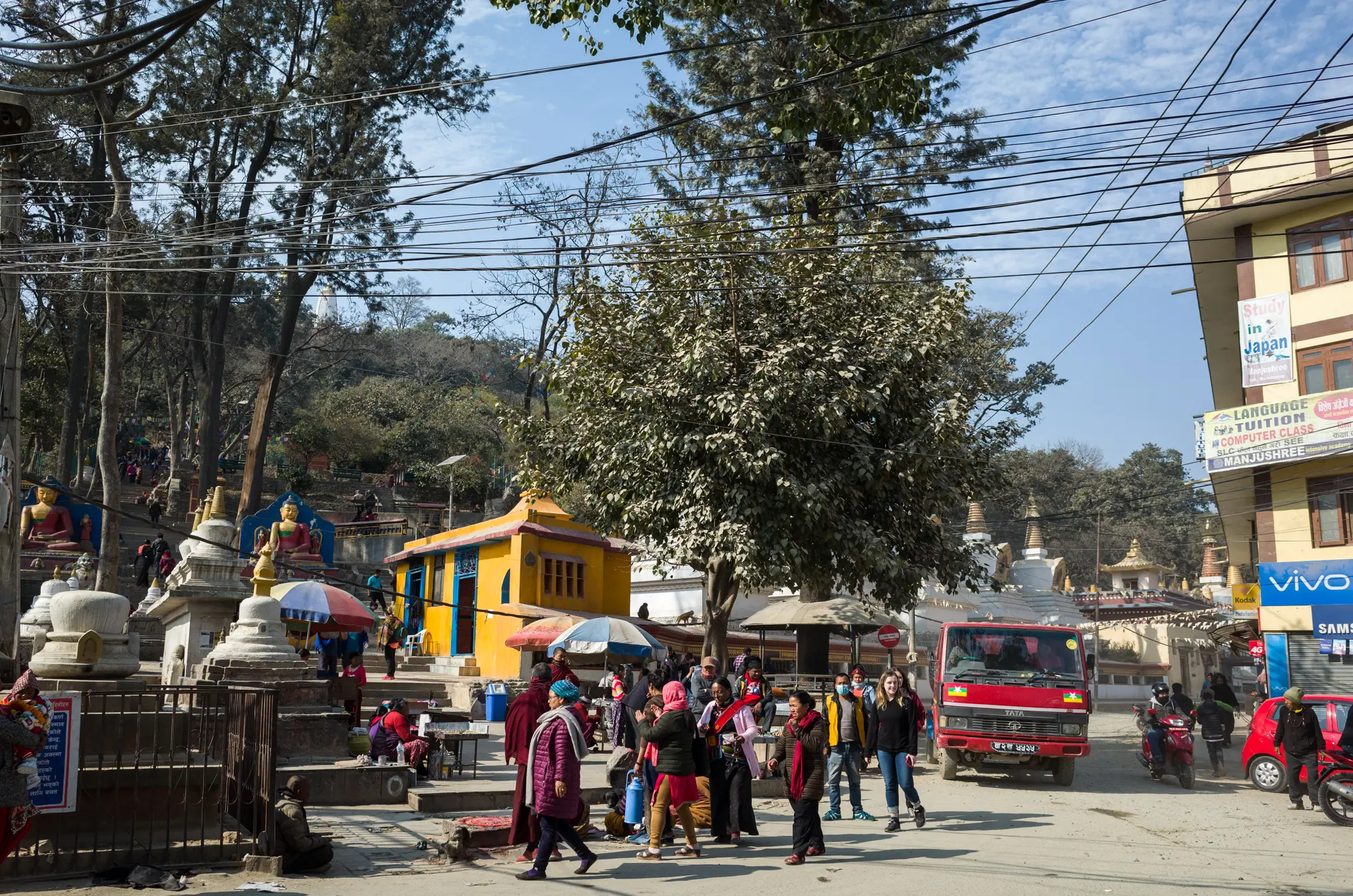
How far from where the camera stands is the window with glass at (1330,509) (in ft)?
76.2

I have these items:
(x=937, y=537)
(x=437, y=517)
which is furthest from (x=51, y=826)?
(x=437, y=517)

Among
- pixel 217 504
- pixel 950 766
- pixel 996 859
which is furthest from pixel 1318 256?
pixel 217 504

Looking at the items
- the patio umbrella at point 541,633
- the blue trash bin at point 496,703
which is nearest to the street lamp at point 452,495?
the patio umbrella at point 541,633

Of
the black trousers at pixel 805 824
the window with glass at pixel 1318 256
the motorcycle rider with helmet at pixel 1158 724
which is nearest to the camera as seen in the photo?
the black trousers at pixel 805 824

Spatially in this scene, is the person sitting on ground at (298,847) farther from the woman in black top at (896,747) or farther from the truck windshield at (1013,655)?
the truck windshield at (1013,655)

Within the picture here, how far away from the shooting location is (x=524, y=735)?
9375mm

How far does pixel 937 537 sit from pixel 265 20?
2585 cm

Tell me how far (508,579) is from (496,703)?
225 inches

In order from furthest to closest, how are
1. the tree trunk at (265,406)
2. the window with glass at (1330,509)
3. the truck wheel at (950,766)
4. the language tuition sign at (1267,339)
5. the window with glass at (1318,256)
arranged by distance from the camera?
the tree trunk at (265,406) → the language tuition sign at (1267,339) → the window with glass at (1318,256) → the window with glass at (1330,509) → the truck wheel at (950,766)

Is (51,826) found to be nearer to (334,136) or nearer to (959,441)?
(959,441)

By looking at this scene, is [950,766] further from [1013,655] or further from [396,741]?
[396,741]

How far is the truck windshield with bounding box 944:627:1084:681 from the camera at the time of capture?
16297mm

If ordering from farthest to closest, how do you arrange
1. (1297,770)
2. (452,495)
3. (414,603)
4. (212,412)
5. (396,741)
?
Result: (452,495) → (212,412) → (414,603) → (1297,770) → (396,741)

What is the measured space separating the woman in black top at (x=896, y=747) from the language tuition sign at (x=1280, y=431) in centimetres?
1521
